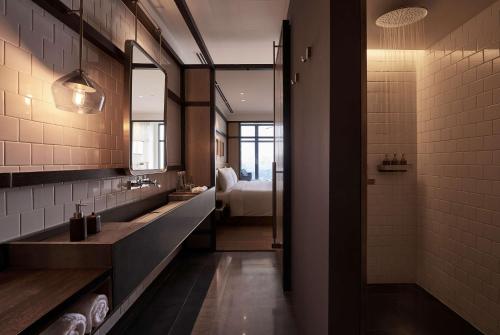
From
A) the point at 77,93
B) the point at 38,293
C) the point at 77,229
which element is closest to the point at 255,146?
the point at 77,93

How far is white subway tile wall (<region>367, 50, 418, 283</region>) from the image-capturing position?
2.60 m

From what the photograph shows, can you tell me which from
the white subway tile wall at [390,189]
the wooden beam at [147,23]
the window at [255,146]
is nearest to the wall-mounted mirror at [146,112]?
the wooden beam at [147,23]

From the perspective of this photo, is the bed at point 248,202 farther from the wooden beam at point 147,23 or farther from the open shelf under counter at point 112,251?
the open shelf under counter at point 112,251

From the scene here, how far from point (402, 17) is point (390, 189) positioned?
1488 millimetres

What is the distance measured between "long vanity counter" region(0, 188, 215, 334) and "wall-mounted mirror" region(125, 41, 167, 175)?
0.87 m

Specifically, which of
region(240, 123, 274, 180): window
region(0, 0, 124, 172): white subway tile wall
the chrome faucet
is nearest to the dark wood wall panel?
the chrome faucet

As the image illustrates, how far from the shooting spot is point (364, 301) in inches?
44.2

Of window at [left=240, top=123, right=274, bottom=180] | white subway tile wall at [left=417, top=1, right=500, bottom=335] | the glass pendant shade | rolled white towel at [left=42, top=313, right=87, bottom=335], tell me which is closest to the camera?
rolled white towel at [left=42, top=313, right=87, bottom=335]

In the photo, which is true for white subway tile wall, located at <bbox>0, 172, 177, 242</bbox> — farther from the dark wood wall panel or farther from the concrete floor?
the dark wood wall panel

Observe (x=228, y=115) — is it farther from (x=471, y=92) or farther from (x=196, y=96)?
(x=471, y=92)

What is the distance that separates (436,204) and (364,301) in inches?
68.8

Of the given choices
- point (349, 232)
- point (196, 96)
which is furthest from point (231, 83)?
point (349, 232)

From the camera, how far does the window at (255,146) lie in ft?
31.1

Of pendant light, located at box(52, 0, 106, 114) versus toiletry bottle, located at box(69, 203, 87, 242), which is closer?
toiletry bottle, located at box(69, 203, 87, 242)
